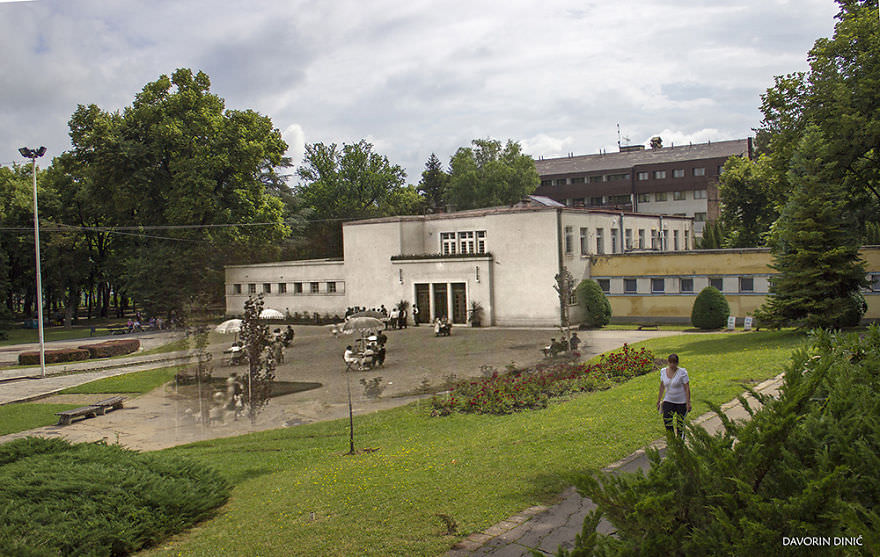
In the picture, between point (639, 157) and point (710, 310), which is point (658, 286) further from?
point (639, 157)

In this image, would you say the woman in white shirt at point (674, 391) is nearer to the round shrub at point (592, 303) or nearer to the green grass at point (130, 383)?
the green grass at point (130, 383)

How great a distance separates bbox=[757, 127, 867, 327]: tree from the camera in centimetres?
2070

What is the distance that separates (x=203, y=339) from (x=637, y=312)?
84.4ft

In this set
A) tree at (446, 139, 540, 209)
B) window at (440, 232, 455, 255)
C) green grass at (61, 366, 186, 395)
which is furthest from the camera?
tree at (446, 139, 540, 209)

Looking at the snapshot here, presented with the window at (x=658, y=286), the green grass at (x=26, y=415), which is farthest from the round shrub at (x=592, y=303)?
the green grass at (x=26, y=415)

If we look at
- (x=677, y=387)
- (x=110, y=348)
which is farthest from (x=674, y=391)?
(x=110, y=348)

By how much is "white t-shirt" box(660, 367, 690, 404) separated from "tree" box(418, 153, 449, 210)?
213 feet

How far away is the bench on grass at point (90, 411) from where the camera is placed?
17.8 metres

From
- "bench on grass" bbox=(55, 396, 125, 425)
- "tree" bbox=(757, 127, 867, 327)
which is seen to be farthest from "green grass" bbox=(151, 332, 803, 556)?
"tree" bbox=(757, 127, 867, 327)

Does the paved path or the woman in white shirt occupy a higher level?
the woman in white shirt

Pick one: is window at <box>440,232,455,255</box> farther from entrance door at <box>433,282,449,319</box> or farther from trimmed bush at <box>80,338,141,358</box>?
trimmed bush at <box>80,338,141,358</box>

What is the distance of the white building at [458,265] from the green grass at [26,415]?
12.8 meters

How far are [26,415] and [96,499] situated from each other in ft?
45.7

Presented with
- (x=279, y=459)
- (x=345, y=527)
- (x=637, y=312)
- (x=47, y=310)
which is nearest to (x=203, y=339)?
(x=279, y=459)
